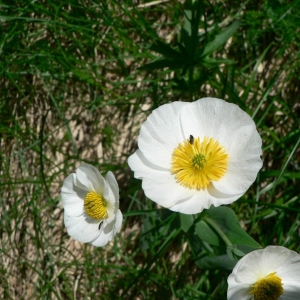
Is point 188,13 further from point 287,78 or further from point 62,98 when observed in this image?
point 62,98

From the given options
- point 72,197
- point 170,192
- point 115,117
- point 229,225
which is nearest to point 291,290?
point 229,225

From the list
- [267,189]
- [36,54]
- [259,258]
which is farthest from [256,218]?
[36,54]

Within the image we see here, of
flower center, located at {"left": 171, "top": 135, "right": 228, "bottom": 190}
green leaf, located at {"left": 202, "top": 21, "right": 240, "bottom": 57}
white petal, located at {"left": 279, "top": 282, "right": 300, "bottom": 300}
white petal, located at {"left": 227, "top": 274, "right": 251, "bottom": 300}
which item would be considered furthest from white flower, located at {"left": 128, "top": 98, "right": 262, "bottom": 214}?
green leaf, located at {"left": 202, "top": 21, "right": 240, "bottom": 57}

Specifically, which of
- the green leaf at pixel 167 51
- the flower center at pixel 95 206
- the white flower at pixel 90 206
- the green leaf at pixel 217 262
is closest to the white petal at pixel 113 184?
the white flower at pixel 90 206

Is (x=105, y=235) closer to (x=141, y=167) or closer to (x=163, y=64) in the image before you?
(x=141, y=167)

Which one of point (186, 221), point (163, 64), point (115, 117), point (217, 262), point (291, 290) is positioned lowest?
point (291, 290)

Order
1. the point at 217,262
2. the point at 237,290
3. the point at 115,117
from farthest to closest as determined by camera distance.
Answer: the point at 115,117
the point at 217,262
the point at 237,290

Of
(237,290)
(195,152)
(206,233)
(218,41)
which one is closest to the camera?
(237,290)

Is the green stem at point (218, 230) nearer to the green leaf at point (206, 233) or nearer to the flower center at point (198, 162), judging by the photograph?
the green leaf at point (206, 233)
